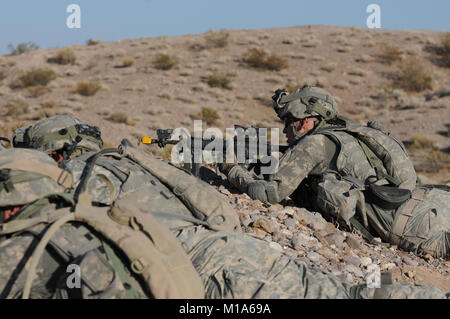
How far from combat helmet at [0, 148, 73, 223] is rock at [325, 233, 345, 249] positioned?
2329 millimetres

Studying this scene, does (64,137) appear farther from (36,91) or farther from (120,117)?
(36,91)

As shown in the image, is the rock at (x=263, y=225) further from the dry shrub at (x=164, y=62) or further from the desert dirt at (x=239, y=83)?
the dry shrub at (x=164, y=62)

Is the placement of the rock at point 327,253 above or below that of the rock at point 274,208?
below

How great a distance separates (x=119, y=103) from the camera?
17.0 metres

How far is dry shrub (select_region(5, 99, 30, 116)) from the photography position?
1490cm

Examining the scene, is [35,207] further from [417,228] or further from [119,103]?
[119,103]

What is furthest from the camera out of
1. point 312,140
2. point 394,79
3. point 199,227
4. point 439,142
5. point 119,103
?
point 394,79

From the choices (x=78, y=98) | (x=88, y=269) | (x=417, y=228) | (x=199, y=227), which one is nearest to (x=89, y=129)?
(x=199, y=227)

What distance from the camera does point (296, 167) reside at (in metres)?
4.42

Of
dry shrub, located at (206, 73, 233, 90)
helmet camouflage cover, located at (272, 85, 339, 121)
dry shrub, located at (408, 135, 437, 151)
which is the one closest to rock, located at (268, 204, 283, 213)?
helmet camouflage cover, located at (272, 85, 339, 121)

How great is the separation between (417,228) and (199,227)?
215 centimetres

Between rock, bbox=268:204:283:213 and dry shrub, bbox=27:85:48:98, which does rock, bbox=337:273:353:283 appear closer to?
rock, bbox=268:204:283:213

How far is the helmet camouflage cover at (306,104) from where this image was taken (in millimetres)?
4672

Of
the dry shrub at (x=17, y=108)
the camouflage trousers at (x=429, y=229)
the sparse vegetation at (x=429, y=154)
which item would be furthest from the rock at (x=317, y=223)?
the dry shrub at (x=17, y=108)
